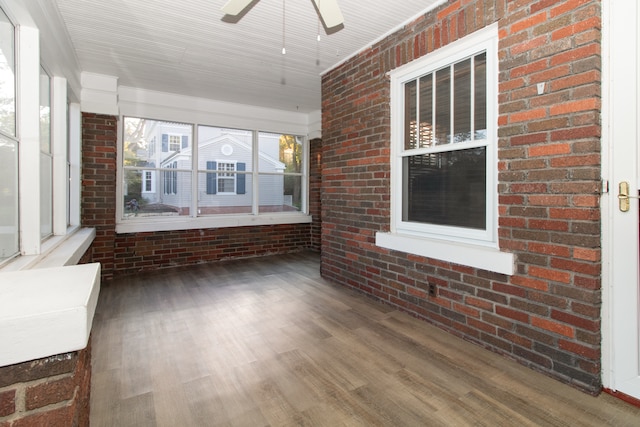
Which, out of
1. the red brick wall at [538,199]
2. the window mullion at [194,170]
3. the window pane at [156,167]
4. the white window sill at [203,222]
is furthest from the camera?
the window mullion at [194,170]

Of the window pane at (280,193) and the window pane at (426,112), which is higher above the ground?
the window pane at (426,112)

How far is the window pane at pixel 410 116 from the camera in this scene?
3.08 meters

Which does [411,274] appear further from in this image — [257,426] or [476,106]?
[257,426]

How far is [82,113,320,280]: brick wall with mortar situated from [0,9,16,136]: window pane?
2508 mm

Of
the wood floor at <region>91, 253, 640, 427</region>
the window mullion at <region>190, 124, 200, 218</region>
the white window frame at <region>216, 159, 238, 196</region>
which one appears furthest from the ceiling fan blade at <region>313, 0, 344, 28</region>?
the white window frame at <region>216, 159, 238, 196</region>

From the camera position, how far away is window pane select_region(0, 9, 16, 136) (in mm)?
1873

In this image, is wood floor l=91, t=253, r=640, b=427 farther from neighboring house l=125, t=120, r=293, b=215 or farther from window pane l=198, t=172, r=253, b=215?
window pane l=198, t=172, r=253, b=215

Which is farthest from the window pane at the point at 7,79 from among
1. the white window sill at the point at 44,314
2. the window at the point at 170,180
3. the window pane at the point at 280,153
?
the window pane at the point at 280,153

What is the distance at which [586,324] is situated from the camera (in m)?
1.87

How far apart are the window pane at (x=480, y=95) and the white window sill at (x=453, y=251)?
859mm

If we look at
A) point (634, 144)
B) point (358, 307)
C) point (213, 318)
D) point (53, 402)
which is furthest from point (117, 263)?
point (634, 144)

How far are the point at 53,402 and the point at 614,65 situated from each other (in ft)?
9.09

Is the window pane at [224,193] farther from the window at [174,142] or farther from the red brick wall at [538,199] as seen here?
the red brick wall at [538,199]

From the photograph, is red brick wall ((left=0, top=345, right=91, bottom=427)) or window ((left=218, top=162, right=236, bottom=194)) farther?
window ((left=218, top=162, right=236, bottom=194))
